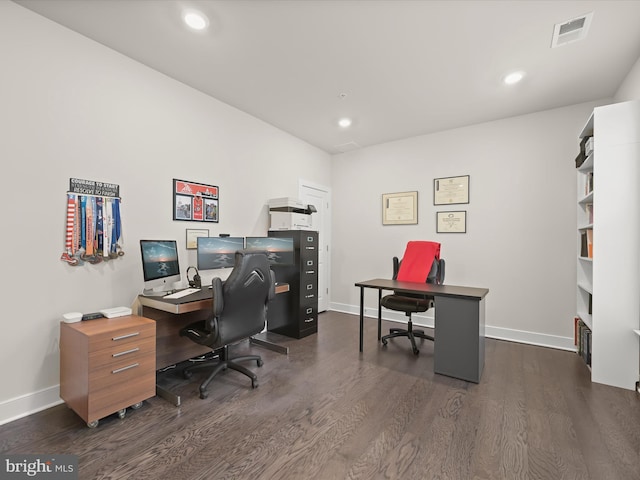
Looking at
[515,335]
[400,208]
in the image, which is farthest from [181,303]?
[515,335]

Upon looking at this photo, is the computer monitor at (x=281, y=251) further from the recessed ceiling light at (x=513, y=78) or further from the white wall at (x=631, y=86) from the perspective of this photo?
the white wall at (x=631, y=86)

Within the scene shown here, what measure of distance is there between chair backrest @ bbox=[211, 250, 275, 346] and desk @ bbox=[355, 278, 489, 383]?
150cm

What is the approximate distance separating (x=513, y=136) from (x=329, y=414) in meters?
3.89

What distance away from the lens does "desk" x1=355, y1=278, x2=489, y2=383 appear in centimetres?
261

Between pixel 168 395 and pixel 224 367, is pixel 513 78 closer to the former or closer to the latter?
pixel 224 367

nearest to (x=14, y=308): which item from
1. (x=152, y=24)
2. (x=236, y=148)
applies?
(x=152, y=24)

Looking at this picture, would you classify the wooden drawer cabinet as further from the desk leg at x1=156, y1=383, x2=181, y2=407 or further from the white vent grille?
the white vent grille

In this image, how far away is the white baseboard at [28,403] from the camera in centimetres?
202

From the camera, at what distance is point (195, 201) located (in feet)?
10.5

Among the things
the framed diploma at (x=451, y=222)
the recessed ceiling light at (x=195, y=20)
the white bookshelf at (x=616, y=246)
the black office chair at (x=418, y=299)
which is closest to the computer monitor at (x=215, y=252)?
the recessed ceiling light at (x=195, y=20)

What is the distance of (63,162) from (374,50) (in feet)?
8.63

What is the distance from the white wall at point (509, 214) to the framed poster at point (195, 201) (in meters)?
2.65

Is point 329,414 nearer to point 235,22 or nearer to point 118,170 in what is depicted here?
point 118,170

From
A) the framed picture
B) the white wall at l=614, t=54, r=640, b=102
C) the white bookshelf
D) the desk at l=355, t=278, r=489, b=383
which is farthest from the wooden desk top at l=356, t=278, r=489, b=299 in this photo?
the white wall at l=614, t=54, r=640, b=102
